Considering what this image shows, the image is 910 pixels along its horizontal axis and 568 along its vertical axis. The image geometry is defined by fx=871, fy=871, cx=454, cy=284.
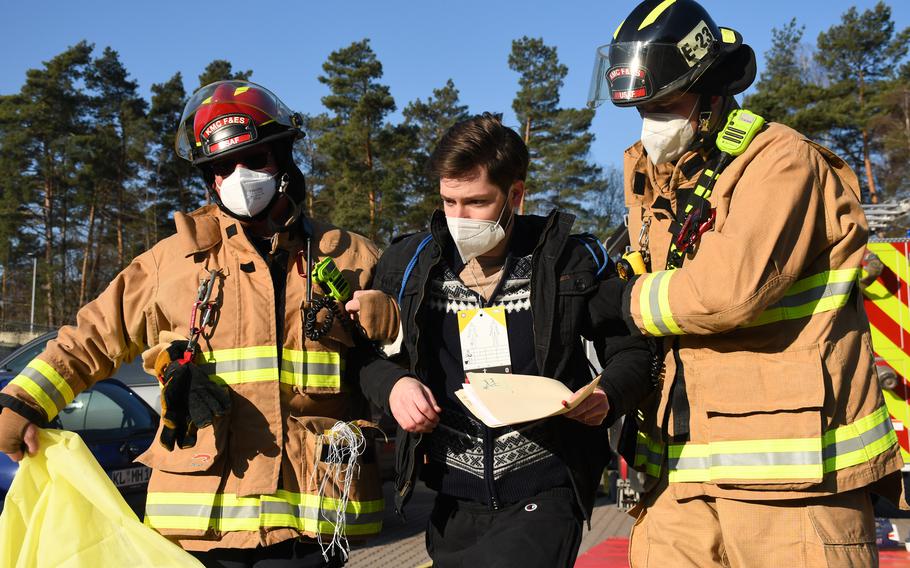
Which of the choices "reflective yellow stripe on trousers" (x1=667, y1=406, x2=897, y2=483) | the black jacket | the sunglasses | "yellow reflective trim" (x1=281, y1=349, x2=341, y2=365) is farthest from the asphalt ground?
"reflective yellow stripe on trousers" (x1=667, y1=406, x2=897, y2=483)

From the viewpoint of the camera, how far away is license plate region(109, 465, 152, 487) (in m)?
7.10

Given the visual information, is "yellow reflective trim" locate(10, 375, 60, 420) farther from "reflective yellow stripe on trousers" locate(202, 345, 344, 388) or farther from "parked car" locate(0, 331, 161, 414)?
"parked car" locate(0, 331, 161, 414)

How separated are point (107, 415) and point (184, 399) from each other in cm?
517

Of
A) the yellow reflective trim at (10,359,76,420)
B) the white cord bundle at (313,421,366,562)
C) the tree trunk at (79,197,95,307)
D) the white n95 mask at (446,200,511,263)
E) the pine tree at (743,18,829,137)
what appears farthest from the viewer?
the tree trunk at (79,197,95,307)

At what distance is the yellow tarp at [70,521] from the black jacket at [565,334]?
948 millimetres

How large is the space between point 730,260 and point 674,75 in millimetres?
740

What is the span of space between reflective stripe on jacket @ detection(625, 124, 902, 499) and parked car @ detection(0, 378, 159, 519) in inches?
221

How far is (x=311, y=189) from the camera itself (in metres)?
40.5

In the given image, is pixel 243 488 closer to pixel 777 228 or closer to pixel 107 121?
pixel 777 228

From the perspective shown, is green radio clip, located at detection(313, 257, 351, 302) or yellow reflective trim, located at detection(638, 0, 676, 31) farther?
green radio clip, located at detection(313, 257, 351, 302)

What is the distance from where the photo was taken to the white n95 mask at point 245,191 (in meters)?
3.34

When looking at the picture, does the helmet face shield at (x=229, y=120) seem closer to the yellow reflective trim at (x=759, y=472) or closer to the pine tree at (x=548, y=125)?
the yellow reflective trim at (x=759, y=472)

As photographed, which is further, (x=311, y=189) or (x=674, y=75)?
(x=311, y=189)

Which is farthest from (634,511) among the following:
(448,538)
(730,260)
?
(730,260)
